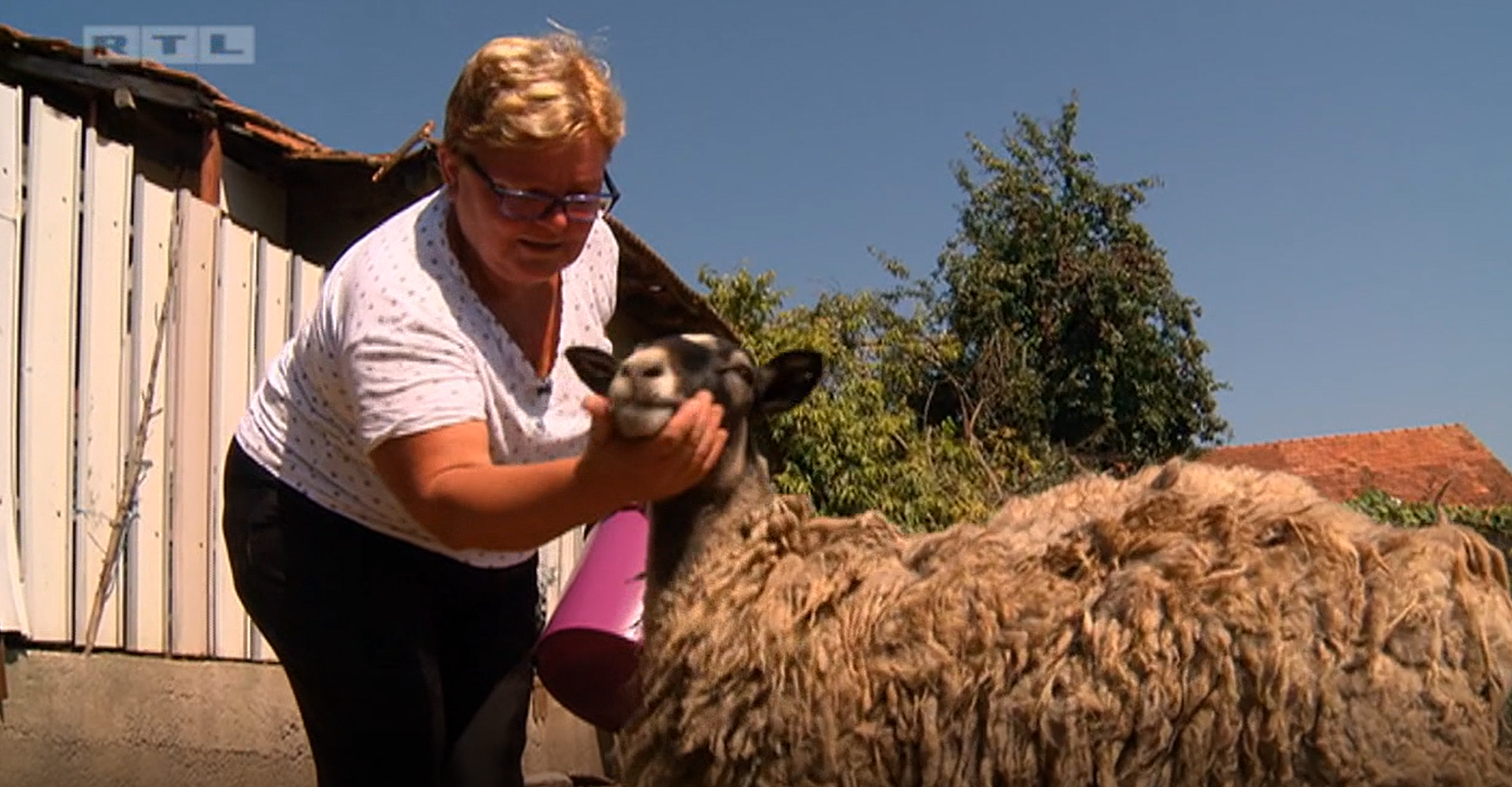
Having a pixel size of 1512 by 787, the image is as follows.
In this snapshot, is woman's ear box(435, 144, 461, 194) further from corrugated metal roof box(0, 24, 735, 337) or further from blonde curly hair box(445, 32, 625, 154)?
corrugated metal roof box(0, 24, 735, 337)

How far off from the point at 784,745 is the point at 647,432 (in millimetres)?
777

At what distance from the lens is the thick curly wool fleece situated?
2.67m

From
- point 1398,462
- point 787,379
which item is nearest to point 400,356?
point 787,379

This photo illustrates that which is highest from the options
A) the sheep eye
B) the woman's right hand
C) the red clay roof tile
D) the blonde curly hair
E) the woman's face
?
the blonde curly hair

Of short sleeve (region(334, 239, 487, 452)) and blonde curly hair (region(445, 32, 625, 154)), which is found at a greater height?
blonde curly hair (region(445, 32, 625, 154))

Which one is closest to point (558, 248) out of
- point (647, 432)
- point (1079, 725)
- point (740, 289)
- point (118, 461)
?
point (647, 432)

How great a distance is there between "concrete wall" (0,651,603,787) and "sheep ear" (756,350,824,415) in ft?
12.8

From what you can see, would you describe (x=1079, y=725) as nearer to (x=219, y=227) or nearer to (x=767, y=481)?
(x=767, y=481)

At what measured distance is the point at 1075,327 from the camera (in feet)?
76.7

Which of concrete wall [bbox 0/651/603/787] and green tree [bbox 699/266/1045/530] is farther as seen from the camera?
green tree [bbox 699/266/1045/530]

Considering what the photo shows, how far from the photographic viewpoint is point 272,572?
3.10 meters

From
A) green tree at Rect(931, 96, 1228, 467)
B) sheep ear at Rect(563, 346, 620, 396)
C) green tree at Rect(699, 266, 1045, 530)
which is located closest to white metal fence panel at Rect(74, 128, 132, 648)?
sheep ear at Rect(563, 346, 620, 396)

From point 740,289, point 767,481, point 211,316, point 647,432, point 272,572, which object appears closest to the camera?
point 647,432

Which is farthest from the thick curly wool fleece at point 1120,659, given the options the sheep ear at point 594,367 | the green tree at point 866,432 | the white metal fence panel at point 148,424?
the green tree at point 866,432
